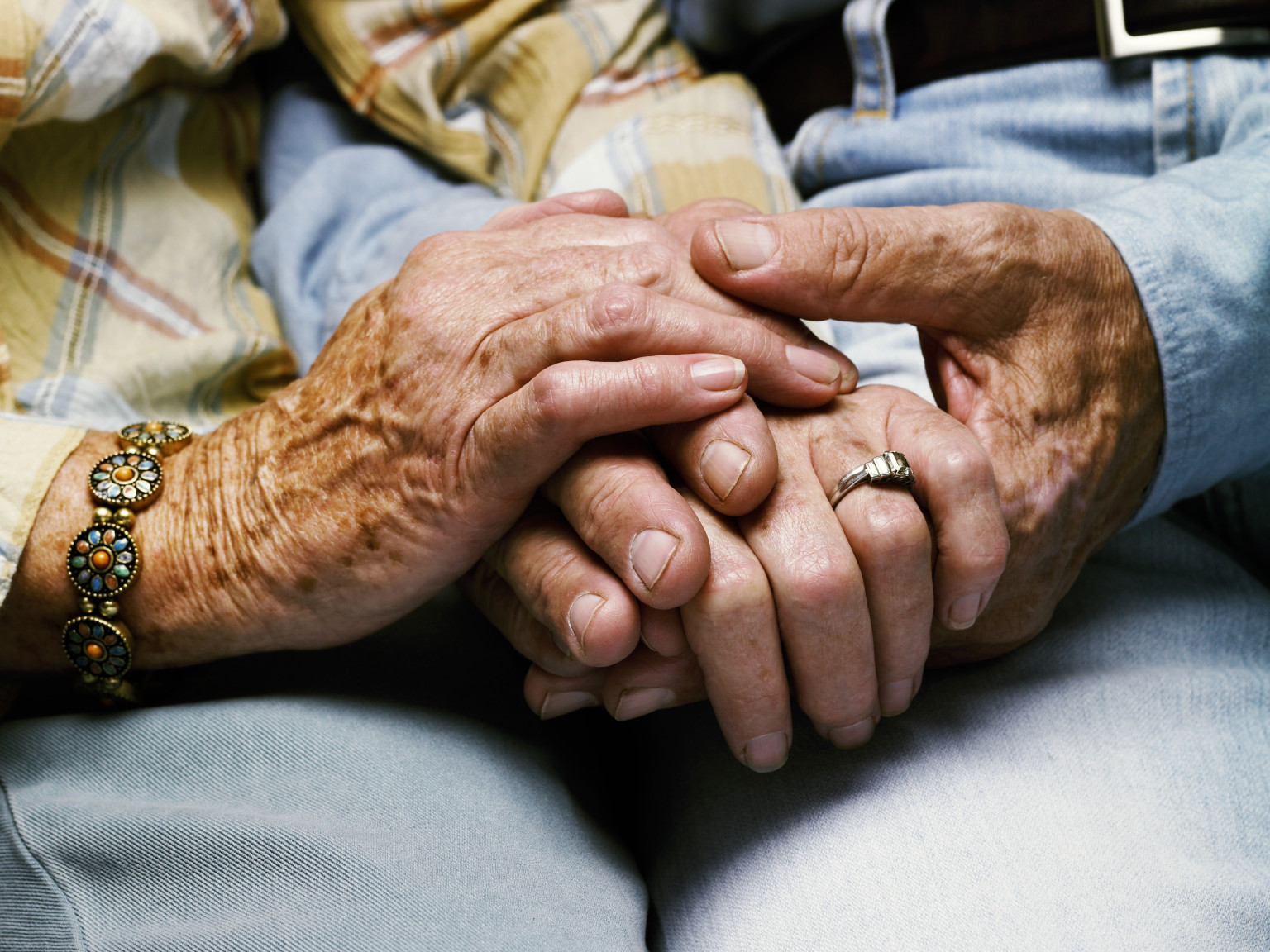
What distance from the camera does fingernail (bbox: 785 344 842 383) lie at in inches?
25.3

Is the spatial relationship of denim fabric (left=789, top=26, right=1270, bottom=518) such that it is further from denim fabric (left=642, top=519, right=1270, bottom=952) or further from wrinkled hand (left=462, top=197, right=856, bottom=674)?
wrinkled hand (left=462, top=197, right=856, bottom=674)

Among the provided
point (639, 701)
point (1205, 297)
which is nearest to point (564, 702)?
point (639, 701)

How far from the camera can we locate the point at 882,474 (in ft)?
1.93

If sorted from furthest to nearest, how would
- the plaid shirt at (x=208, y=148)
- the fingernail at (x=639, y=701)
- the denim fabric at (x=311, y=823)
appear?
the plaid shirt at (x=208, y=148)
the fingernail at (x=639, y=701)
the denim fabric at (x=311, y=823)

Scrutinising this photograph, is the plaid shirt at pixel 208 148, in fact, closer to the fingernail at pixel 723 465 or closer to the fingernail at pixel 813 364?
the fingernail at pixel 813 364

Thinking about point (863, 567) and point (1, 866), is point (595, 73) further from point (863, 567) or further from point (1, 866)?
point (1, 866)

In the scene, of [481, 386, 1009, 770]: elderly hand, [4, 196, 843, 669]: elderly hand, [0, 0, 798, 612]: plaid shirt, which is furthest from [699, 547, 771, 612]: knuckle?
[0, 0, 798, 612]: plaid shirt

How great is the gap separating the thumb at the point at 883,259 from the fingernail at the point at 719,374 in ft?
0.26

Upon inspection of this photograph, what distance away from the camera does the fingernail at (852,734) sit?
625 mm

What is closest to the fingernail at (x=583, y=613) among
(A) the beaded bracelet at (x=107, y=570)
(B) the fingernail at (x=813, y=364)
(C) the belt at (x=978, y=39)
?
(B) the fingernail at (x=813, y=364)

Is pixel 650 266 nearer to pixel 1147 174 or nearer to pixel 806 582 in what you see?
pixel 806 582

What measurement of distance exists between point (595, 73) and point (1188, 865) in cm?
100

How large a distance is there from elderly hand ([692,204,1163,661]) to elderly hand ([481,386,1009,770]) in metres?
0.05

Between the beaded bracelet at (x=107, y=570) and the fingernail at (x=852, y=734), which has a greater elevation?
the beaded bracelet at (x=107, y=570)
